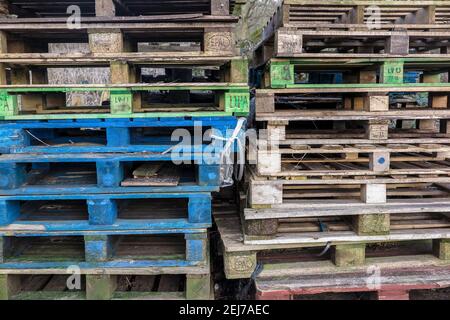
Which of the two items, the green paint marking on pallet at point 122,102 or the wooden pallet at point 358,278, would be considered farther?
the wooden pallet at point 358,278

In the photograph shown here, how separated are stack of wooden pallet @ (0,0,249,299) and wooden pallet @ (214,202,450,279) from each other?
24 cm

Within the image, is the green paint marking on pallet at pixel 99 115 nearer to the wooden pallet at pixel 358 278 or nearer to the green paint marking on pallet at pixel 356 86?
the green paint marking on pallet at pixel 356 86

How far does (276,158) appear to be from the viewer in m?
3.05

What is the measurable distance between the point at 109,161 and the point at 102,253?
0.74m

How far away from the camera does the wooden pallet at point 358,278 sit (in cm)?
304

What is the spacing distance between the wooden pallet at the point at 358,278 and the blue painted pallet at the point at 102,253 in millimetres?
581

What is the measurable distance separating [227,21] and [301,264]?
6.69ft

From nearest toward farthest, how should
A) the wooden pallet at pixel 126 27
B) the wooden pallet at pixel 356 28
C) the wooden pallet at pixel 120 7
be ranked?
1. the wooden pallet at pixel 126 27
2. the wooden pallet at pixel 356 28
3. the wooden pallet at pixel 120 7

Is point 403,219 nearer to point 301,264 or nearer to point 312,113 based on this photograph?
point 301,264

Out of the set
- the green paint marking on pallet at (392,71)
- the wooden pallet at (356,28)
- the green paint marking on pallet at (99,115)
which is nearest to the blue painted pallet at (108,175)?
the green paint marking on pallet at (99,115)

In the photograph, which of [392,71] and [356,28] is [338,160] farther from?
[356,28]

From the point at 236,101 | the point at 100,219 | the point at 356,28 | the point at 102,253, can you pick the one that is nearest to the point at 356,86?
the point at 356,28

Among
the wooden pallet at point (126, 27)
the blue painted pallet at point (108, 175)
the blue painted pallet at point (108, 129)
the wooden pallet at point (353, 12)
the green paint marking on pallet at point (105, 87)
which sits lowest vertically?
the blue painted pallet at point (108, 175)

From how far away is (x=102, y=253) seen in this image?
304 centimetres
